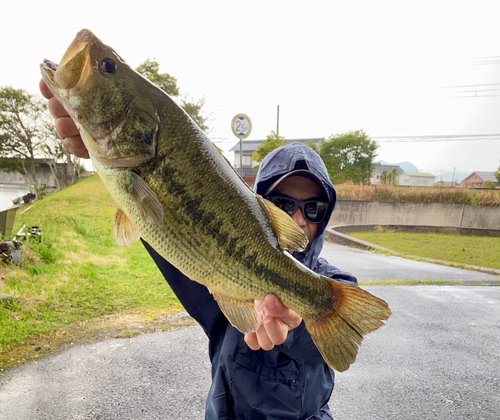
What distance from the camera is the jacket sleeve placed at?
1.78 m

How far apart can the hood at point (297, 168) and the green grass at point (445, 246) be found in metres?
9.71

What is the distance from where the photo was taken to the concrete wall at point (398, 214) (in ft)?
57.9

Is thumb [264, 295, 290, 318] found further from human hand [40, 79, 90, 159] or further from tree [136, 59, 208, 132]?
tree [136, 59, 208, 132]

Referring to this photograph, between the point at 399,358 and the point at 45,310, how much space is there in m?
4.73

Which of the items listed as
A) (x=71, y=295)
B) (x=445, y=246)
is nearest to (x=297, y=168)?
(x=71, y=295)

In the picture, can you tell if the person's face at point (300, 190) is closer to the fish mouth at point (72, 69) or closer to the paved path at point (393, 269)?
the fish mouth at point (72, 69)

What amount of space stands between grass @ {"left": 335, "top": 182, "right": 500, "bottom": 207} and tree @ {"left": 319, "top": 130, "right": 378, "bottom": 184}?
956cm

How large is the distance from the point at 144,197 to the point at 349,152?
30.3 meters

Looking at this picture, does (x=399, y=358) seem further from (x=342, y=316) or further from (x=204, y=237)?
(x=204, y=237)

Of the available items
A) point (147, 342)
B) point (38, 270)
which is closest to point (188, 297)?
point (147, 342)

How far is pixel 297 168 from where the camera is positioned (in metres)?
2.25

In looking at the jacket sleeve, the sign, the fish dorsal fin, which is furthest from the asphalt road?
the sign

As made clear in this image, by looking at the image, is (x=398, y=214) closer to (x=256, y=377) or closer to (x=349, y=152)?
(x=349, y=152)

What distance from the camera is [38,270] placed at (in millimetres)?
5258
